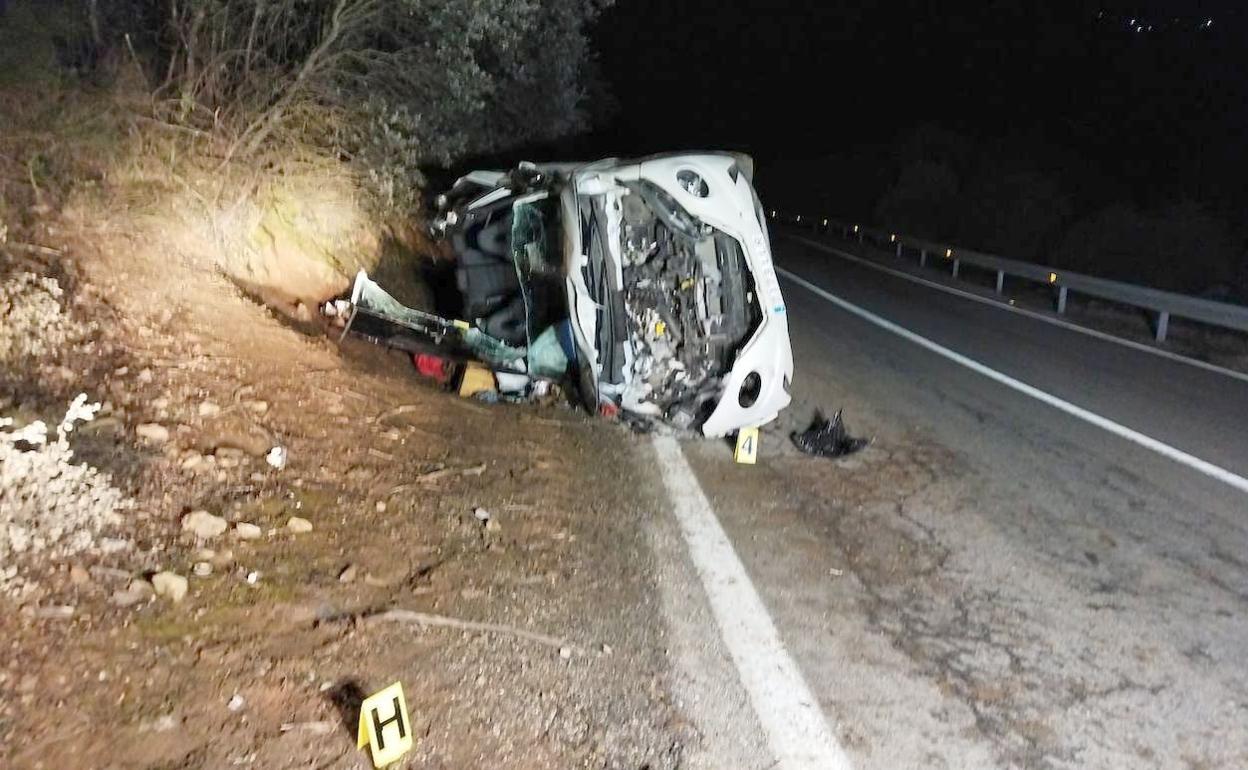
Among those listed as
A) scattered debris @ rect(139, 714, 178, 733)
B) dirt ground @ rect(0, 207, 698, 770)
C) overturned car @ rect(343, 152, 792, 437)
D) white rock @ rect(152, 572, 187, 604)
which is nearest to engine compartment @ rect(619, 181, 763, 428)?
overturned car @ rect(343, 152, 792, 437)

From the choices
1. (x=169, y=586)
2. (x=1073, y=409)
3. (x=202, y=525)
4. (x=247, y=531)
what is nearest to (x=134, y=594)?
(x=169, y=586)

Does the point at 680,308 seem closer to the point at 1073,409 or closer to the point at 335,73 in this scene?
the point at 1073,409

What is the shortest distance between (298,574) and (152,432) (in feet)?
4.12

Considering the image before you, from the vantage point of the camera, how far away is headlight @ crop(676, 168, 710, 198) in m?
7.68

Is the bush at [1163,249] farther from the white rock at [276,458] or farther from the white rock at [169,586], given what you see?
the white rock at [169,586]

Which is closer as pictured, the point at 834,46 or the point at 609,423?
the point at 609,423

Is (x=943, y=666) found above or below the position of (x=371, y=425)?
below

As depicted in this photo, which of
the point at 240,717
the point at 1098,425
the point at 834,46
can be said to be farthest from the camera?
the point at 834,46

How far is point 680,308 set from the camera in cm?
786

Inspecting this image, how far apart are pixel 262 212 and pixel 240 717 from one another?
21.8ft

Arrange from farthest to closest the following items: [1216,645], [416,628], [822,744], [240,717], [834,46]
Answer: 1. [834,46]
2. [1216,645]
3. [416,628]
4. [822,744]
5. [240,717]

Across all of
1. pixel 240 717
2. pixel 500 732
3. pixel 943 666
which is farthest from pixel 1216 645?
pixel 240 717

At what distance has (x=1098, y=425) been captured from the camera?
8.78 metres

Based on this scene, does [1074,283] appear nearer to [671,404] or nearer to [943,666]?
[671,404]
